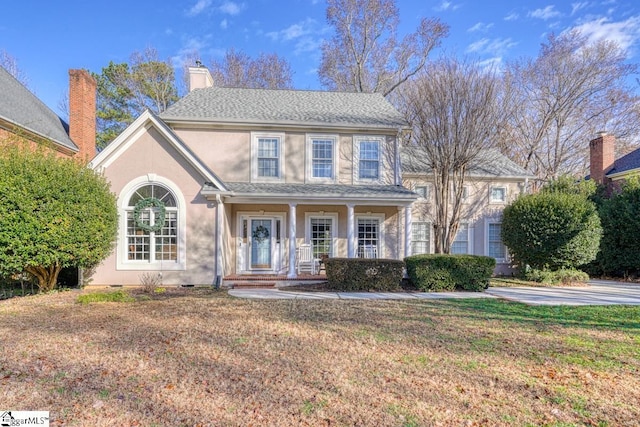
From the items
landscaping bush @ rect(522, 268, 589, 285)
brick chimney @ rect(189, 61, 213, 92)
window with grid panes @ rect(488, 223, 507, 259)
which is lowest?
landscaping bush @ rect(522, 268, 589, 285)

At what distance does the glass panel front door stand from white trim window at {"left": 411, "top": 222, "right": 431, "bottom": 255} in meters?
6.45

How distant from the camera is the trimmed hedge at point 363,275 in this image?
10070mm

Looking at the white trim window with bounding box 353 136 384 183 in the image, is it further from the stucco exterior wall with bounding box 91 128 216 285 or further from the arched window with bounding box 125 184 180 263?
the arched window with bounding box 125 184 180 263

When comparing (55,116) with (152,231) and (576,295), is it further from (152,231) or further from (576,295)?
(576,295)

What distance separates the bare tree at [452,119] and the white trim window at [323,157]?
3.12 m

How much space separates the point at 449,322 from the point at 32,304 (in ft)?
30.4

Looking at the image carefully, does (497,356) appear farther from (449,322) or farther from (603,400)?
(449,322)

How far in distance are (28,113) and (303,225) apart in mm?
12003

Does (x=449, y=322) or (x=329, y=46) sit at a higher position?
(x=329, y=46)

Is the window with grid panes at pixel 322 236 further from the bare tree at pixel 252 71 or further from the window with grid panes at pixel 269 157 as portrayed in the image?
the bare tree at pixel 252 71

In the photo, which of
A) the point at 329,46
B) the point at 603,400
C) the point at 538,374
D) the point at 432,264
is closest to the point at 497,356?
the point at 538,374

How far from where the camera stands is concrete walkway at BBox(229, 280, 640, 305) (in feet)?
29.2

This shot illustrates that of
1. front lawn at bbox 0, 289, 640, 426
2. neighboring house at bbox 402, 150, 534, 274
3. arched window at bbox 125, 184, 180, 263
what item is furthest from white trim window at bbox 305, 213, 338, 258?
front lawn at bbox 0, 289, 640, 426

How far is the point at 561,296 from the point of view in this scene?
9.58 meters
